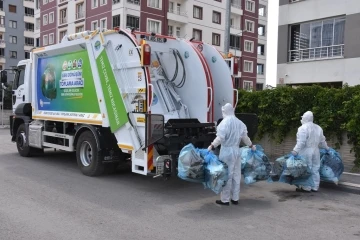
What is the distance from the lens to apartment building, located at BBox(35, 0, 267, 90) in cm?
3509

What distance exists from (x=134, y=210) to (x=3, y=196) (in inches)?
93.0

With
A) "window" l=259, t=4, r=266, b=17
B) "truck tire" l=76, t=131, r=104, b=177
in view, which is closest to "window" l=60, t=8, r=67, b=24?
"window" l=259, t=4, r=266, b=17

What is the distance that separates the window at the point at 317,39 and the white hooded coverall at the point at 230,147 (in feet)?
37.9

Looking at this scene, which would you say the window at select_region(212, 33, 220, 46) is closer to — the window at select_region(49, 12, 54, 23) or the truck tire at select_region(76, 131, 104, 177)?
the window at select_region(49, 12, 54, 23)

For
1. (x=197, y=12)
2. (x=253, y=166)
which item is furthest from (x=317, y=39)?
(x=197, y=12)

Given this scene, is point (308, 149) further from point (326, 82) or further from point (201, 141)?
point (326, 82)

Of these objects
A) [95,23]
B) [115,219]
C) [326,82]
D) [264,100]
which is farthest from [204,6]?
[115,219]

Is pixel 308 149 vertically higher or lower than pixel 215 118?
lower

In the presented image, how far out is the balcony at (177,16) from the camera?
A: 38594 millimetres

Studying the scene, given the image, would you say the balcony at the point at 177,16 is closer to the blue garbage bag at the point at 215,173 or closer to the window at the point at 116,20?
the window at the point at 116,20

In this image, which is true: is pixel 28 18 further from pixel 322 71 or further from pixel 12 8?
pixel 322 71

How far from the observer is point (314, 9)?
16.4 m

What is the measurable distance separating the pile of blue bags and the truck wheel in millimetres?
6319

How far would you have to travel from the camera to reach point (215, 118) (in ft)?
26.0
